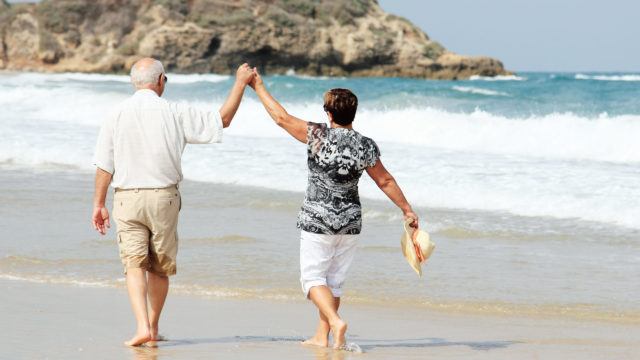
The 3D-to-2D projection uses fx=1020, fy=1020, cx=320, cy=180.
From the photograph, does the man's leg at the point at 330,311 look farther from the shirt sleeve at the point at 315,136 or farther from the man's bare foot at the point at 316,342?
the shirt sleeve at the point at 315,136

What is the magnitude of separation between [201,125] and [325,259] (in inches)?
36.3

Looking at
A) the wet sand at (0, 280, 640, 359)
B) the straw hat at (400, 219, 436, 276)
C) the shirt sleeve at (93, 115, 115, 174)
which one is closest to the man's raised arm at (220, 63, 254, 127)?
the shirt sleeve at (93, 115, 115, 174)

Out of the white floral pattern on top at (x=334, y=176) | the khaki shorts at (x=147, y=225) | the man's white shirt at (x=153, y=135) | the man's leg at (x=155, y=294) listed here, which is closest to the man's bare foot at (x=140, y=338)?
the man's leg at (x=155, y=294)

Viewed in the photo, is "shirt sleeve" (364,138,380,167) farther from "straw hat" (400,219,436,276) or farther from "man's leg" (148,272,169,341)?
"man's leg" (148,272,169,341)

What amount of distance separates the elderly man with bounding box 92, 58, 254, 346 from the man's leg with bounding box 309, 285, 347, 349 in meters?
0.75

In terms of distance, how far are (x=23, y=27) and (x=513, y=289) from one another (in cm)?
7246

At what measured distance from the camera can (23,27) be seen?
245 ft

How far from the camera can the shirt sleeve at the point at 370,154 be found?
5094 mm

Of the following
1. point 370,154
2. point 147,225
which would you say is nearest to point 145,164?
point 147,225

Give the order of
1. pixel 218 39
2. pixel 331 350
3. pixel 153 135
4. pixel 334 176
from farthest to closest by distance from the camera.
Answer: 1. pixel 218 39
2. pixel 331 350
3. pixel 334 176
4. pixel 153 135

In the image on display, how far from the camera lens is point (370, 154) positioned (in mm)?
5109

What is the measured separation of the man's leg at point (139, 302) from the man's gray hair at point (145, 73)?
3.07ft

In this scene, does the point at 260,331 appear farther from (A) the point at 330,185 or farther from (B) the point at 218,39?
(B) the point at 218,39

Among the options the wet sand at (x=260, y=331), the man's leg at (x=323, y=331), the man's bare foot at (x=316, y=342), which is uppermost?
the man's leg at (x=323, y=331)
